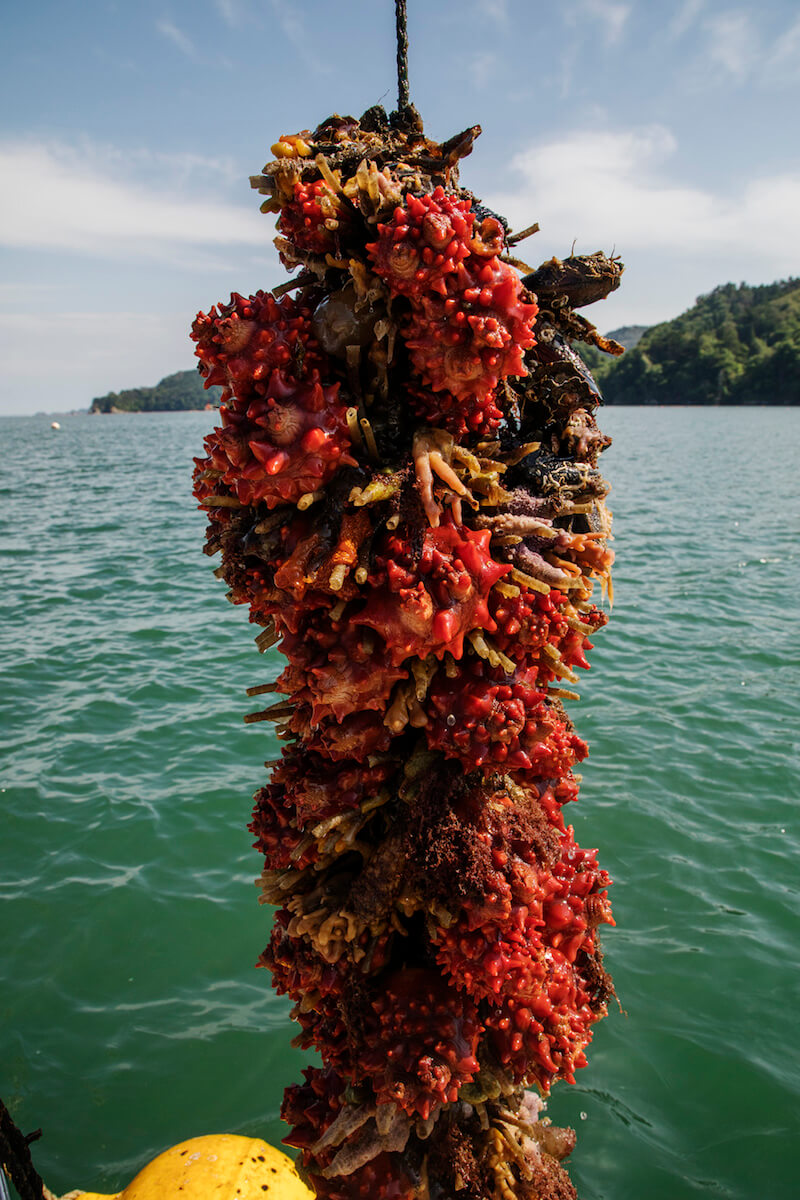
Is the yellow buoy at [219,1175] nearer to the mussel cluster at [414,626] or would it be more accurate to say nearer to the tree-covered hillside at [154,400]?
the mussel cluster at [414,626]

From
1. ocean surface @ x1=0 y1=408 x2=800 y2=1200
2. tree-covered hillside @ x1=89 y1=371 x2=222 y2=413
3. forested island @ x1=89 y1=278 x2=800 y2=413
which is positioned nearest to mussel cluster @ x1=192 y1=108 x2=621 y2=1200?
ocean surface @ x1=0 y1=408 x2=800 y2=1200

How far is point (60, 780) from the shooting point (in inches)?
277

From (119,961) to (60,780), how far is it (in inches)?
97.5

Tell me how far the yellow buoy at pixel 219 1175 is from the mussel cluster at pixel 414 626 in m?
0.93

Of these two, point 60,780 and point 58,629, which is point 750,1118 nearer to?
point 60,780

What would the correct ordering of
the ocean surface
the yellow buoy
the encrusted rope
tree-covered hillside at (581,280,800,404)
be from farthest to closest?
1. tree-covered hillside at (581,280,800,404)
2. the ocean surface
3. the yellow buoy
4. the encrusted rope

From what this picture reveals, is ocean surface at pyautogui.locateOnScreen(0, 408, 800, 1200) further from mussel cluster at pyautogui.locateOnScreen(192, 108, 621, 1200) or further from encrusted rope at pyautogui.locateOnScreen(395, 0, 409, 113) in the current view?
encrusted rope at pyautogui.locateOnScreen(395, 0, 409, 113)

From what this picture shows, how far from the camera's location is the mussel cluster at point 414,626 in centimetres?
165

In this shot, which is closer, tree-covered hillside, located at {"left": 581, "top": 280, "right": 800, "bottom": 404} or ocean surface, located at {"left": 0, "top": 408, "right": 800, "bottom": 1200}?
ocean surface, located at {"left": 0, "top": 408, "right": 800, "bottom": 1200}

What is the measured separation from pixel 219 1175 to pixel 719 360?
10468 centimetres

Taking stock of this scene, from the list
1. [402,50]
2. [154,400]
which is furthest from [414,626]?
[154,400]

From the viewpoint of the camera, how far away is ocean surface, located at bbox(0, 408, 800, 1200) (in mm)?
4020

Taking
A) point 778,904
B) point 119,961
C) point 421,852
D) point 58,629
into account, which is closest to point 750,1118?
point 778,904

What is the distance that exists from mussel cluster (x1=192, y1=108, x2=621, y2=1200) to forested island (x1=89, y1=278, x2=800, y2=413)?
86984 millimetres
